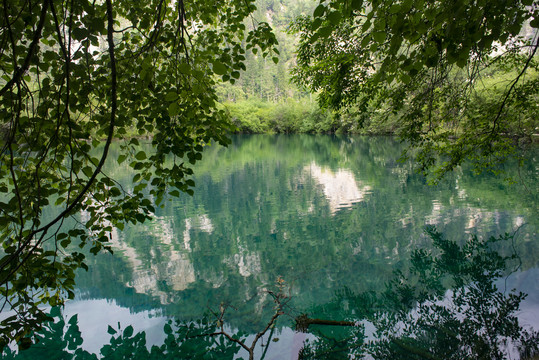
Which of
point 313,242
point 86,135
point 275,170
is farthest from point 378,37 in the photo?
point 275,170

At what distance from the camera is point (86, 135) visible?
90.7 inches

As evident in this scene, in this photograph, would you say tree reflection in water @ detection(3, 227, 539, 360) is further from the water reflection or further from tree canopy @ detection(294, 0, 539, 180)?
the water reflection

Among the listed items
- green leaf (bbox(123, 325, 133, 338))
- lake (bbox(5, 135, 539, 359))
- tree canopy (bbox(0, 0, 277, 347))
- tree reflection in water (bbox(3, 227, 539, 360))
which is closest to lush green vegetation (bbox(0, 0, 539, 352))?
tree canopy (bbox(0, 0, 277, 347))

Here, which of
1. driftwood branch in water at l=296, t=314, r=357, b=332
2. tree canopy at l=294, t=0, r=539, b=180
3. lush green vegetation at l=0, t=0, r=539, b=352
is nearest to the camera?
lush green vegetation at l=0, t=0, r=539, b=352

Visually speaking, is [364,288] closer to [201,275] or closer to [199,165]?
[201,275]

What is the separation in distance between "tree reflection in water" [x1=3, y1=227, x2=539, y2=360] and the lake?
0.57ft

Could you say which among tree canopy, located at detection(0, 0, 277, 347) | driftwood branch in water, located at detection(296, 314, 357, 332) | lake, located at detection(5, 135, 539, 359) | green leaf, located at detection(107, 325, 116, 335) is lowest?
lake, located at detection(5, 135, 539, 359)

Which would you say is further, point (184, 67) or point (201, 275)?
point (201, 275)

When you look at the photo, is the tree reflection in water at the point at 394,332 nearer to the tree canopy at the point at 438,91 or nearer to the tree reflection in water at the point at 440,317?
the tree reflection in water at the point at 440,317

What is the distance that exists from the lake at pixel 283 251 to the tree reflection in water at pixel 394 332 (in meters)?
0.17

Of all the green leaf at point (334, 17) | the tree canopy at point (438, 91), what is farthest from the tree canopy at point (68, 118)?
the tree canopy at point (438, 91)

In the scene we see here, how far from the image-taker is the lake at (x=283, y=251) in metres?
6.47

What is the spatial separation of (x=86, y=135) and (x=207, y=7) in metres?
2.33

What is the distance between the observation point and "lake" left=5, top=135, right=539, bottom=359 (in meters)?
6.47
